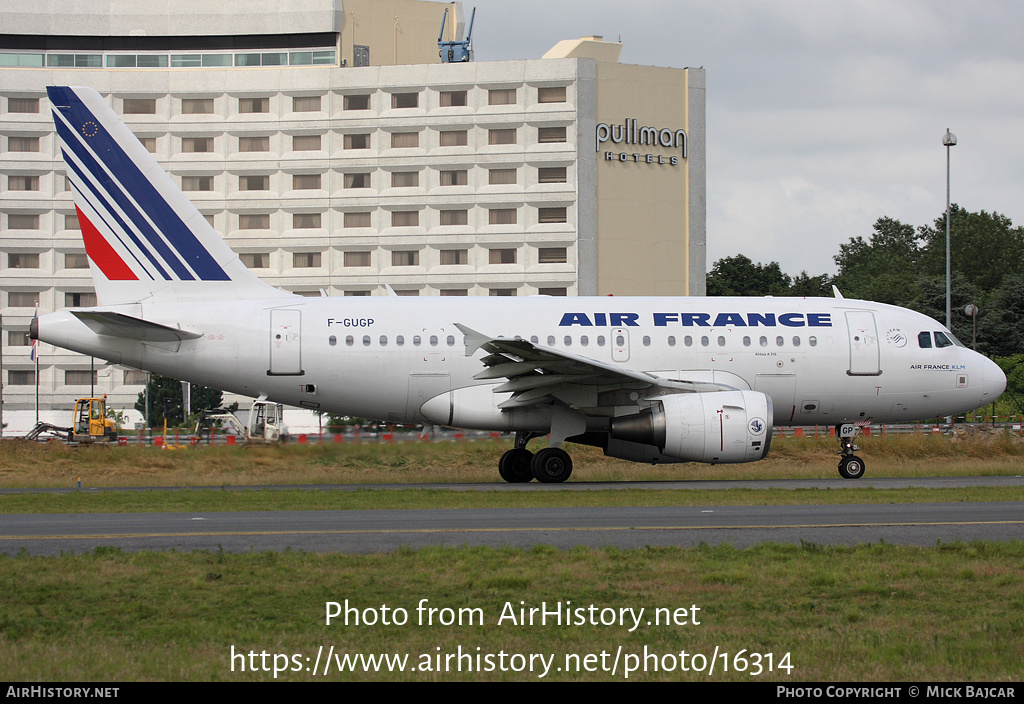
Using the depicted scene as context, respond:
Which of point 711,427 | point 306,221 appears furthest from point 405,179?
point 711,427

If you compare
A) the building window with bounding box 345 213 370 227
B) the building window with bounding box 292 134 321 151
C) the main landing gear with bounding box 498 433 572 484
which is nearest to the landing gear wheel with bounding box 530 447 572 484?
the main landing gear with bounding box 498 433 572 484

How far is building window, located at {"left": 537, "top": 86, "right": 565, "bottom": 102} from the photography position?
7469 centimetres

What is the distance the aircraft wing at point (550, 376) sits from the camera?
68.8ft

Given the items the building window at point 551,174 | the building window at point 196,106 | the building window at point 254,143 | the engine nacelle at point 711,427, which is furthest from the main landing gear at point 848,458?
the building window at point 196,106

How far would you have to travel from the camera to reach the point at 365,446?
81.1ft

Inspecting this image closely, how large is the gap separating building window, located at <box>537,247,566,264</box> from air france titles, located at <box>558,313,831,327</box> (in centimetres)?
5087

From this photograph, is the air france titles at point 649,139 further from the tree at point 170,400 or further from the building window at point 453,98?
the tree at point 170,400

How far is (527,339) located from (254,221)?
189 ft

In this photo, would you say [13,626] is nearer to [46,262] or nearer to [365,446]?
[365,446]

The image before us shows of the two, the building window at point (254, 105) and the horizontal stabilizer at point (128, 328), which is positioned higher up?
the building window at point (254, 105)

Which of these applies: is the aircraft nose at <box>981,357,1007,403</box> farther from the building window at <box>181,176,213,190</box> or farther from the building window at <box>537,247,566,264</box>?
the building window at <box>181,176,213,190</box>

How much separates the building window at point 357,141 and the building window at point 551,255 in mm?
14398

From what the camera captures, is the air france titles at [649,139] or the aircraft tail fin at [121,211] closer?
the aircraft tail fin at [121,211]
